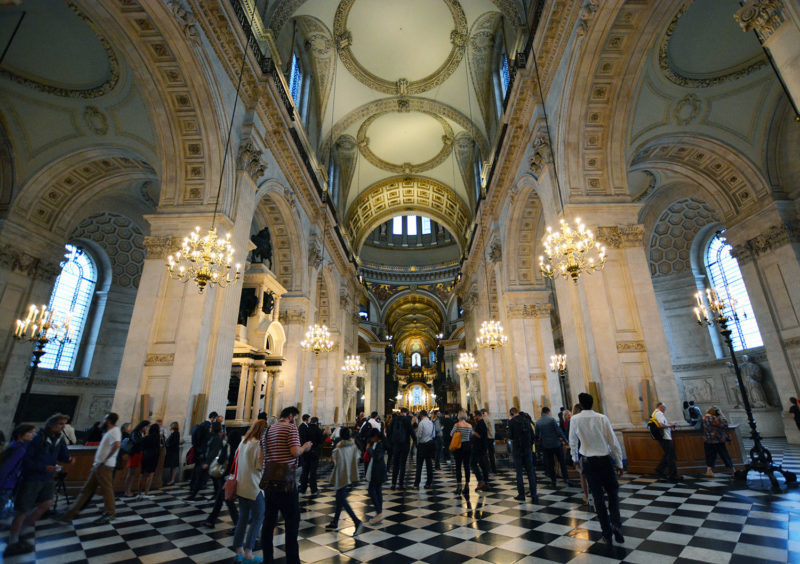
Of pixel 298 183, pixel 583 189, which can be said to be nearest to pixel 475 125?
pixel 298 183

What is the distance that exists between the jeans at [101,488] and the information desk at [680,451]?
8.40 m

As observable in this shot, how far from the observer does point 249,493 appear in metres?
3.43

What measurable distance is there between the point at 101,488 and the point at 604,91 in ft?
39.0

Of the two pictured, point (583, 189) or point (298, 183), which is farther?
point (298, 183)

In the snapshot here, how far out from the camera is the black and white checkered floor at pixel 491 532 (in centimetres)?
344

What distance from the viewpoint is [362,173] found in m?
23.5

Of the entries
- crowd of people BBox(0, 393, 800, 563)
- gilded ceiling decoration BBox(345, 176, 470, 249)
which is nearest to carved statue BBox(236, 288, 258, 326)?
crowd of people BBox(0, 393, 800, 563)

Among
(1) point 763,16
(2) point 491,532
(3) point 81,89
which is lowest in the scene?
(2) point 491,532

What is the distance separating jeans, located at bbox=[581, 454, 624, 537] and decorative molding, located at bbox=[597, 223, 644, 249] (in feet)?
20.3

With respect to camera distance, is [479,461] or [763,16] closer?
[763,16]

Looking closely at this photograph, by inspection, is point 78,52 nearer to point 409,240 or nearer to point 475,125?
point 475,125

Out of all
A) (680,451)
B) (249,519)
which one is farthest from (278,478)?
(680,451)

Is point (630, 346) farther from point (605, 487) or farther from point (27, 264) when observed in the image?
point (27, 264)

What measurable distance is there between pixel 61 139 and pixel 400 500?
1319 centimetres
